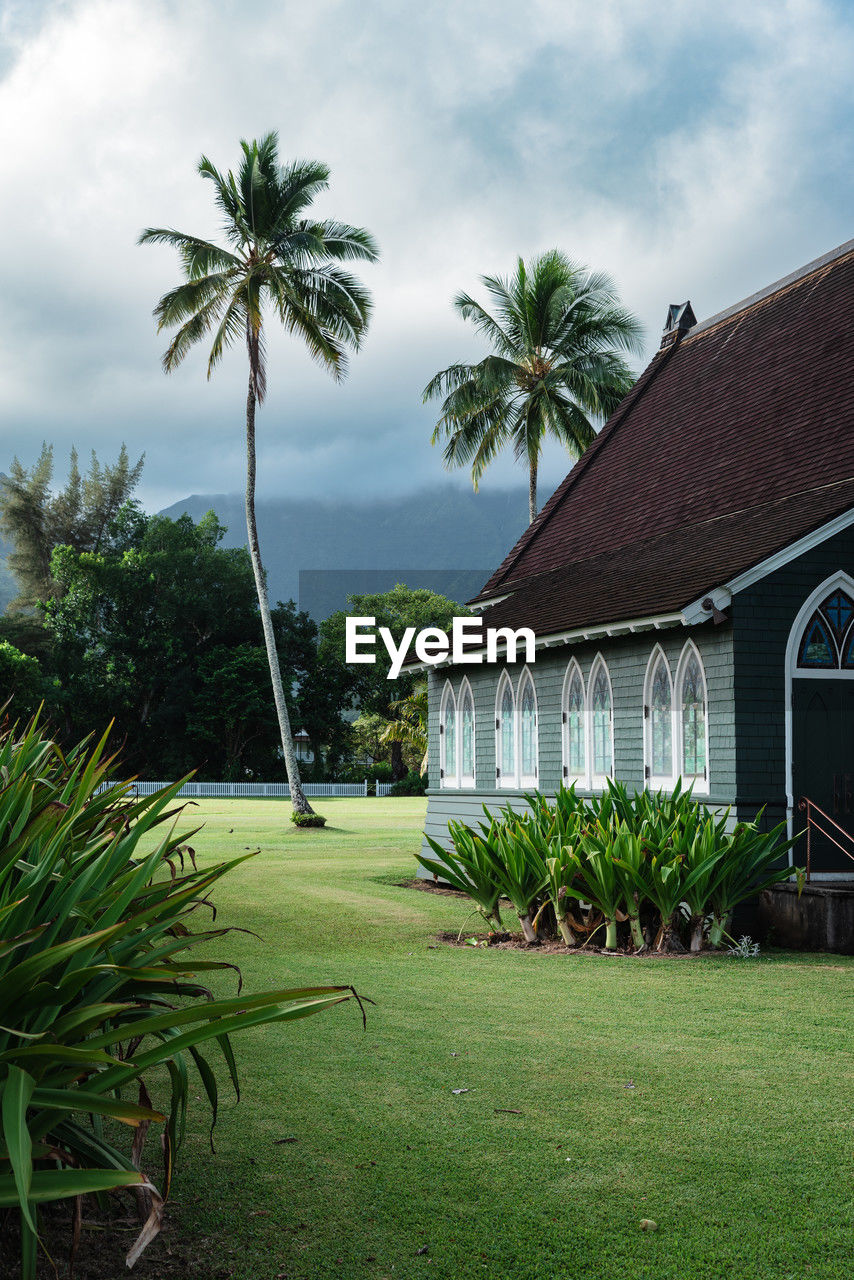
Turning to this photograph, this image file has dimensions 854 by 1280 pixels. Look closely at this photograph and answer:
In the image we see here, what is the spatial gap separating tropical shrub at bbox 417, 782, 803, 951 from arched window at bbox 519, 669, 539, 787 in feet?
17.3

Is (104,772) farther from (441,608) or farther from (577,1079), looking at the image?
(441,608)

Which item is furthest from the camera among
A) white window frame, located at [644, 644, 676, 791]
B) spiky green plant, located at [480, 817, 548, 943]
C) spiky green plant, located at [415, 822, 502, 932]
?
Answer: white window frame, located at [644, 644, 676, 791]

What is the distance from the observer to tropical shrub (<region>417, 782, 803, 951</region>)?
408 inches

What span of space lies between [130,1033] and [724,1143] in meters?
3.05

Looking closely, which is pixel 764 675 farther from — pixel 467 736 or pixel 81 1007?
pixel 81 1007

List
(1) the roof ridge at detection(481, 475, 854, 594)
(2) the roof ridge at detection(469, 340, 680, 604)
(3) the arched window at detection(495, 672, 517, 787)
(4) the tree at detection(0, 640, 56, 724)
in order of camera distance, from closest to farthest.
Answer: (1) the roof ridge at detection(481, 475, 854, 594)
(3) the arched window at detection(495, 672, 517, 787)
(2) the roof ridge at detection(469, 340, 680, 604)
(4) the tree at detection(0, 640, 56, 724)

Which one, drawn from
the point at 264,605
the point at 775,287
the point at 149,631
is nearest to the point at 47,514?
the point at 149,631

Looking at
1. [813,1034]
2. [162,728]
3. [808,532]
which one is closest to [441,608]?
[162,728]

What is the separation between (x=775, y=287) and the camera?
803 inches

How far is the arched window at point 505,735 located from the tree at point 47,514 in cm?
6479

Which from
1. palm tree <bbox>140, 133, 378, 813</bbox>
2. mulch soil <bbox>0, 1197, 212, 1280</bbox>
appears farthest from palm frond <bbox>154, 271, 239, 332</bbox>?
mulch soil <bbox>0, 1197, 212, 1280</bbox>

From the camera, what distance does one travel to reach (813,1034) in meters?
7.23

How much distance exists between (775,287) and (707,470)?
506 centimetres

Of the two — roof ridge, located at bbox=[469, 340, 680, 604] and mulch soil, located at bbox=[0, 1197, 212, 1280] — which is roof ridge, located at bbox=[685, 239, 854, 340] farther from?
mulch soil, located at bbox=[0, 1197, 212, 1280]
